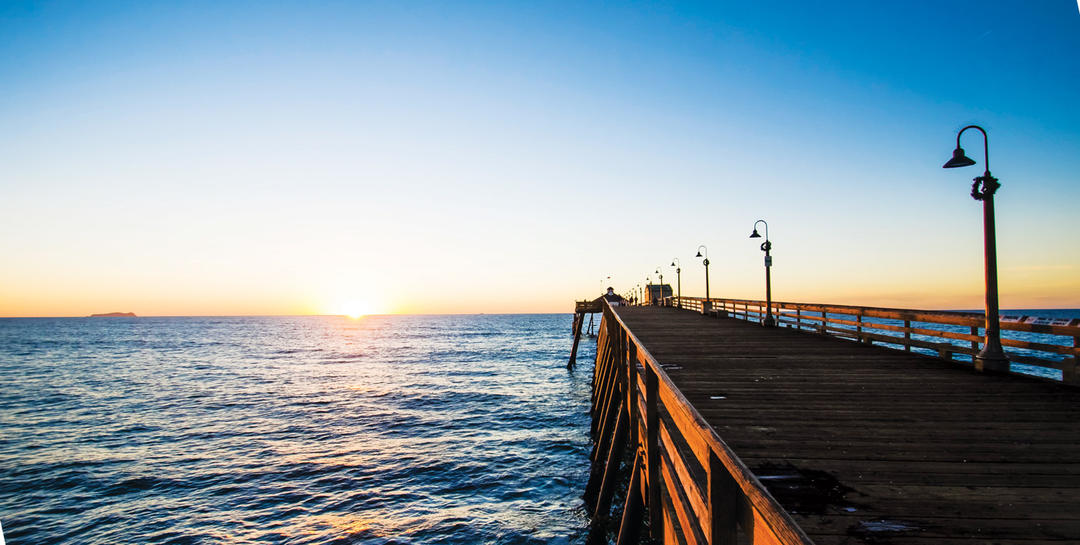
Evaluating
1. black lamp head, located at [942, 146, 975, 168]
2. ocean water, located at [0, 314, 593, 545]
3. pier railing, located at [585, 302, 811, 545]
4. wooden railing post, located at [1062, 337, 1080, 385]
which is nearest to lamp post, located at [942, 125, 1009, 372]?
black lamp head, located at [942, 146, 975, 168]

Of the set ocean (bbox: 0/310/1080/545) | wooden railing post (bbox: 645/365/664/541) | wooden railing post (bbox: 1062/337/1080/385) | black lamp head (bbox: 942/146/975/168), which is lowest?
ocean (bbox: 0/310/1080/545)

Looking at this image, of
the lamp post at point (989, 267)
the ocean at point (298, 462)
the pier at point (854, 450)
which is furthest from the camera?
the ocean at point (298, 462)

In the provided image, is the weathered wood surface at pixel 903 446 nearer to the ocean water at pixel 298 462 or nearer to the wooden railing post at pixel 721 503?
the wooden railing post at pixel 721 503

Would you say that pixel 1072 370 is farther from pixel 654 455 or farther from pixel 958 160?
pixel 654 455

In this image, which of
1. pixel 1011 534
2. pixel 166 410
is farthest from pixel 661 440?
pixel 166 410

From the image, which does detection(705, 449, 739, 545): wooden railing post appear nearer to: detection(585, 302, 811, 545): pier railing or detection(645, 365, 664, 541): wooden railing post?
detection(585, 302, 811, 545): pier railing

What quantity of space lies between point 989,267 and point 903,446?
576 centimetres

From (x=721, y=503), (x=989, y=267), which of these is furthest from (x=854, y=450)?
(x=989, y=267)

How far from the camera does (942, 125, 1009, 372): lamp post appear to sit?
24.8ft

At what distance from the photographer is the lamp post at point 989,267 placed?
757 cm

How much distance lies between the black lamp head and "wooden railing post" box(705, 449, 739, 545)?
29.0ft

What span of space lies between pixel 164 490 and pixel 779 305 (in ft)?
61.2

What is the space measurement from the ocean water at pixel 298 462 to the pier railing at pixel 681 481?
113 inches

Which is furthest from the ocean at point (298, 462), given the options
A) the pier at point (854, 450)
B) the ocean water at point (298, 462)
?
the pier at point (854, 450)
